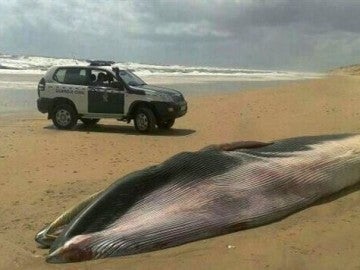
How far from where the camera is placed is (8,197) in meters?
7.70

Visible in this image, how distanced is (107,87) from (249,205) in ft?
32.0

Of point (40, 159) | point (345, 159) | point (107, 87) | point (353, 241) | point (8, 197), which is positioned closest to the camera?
point (353, 241)

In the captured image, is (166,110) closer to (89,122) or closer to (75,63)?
(89,122)

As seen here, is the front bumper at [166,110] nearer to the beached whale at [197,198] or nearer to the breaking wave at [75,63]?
the beached whale at [197,198]

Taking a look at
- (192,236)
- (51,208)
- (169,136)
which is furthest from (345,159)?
(169,136)

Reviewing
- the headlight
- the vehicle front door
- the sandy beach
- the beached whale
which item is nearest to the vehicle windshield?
the vehicle front door

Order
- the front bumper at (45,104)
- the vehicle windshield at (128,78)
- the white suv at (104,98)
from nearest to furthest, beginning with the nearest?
the white suv at (104,98), the vehicle windshield at (128,78), the front bumper at (45,104)

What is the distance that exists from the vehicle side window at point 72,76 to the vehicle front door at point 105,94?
23 cm

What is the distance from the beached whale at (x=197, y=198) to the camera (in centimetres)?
527

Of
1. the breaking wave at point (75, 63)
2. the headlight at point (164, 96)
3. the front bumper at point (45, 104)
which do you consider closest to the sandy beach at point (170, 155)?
the front bumper at point (45, 104)

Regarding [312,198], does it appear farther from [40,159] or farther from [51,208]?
[40,159]

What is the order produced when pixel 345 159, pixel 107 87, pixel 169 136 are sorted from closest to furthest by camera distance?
pixel 345 159, pixel 169 136, pixel 107 87

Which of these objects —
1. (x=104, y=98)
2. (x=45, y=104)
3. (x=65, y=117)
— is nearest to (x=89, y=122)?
(x=65, y=117)

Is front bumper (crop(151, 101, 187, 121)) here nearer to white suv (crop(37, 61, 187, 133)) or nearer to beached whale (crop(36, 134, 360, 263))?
white suv (crop(37, 61, 187, 133))
